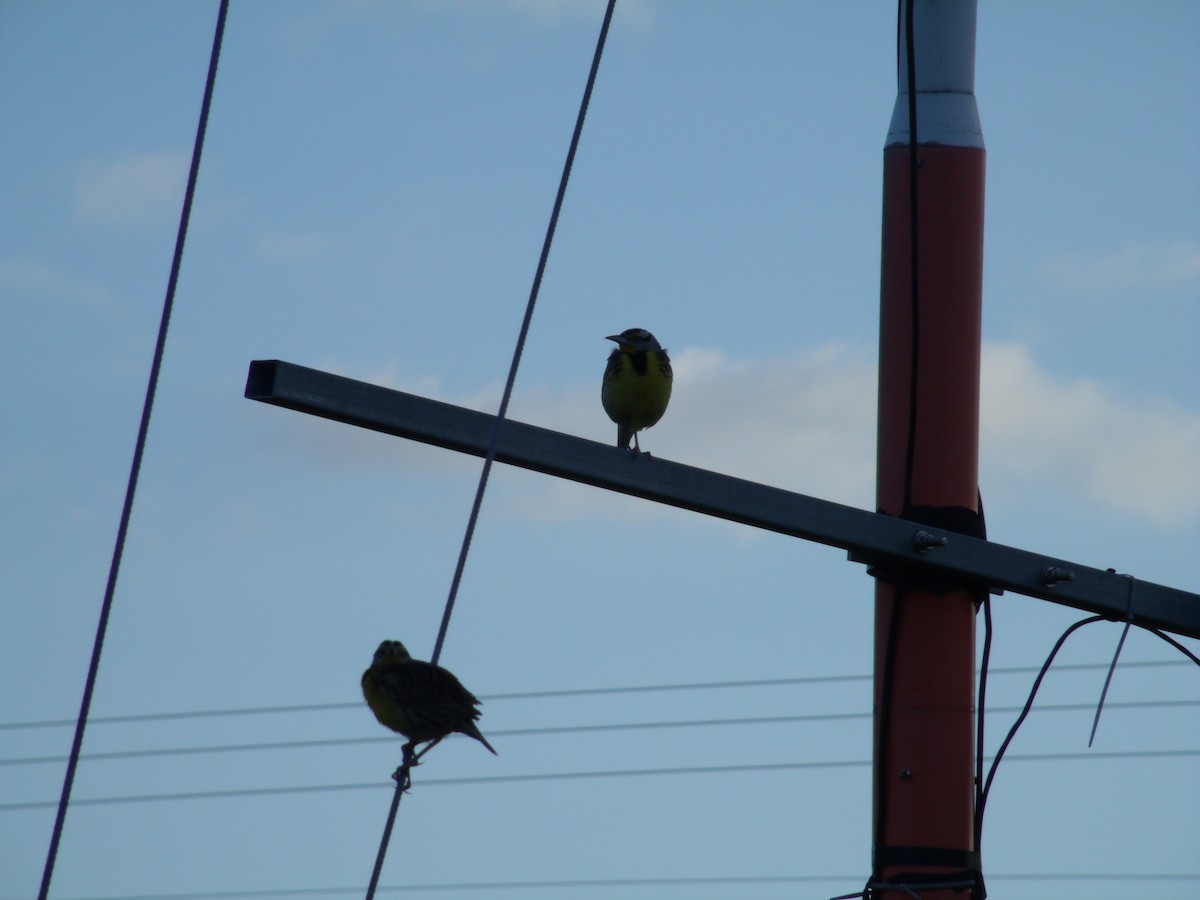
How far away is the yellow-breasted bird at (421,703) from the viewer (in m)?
6.99

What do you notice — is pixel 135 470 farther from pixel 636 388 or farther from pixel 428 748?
pixel 636 388

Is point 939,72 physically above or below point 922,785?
above

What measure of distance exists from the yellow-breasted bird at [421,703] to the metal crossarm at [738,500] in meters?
1.50

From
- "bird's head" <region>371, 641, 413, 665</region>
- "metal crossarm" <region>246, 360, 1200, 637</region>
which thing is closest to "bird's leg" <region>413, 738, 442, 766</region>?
"bird's head" <region>371, 641, 413, 665</region>

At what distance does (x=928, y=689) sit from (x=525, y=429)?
170 centimetres

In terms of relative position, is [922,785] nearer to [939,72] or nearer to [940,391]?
[940,391]

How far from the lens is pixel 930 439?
6145mm

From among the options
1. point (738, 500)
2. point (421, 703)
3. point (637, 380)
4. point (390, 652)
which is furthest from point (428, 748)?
point (637, 380)

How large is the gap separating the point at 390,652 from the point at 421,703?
1360 mm

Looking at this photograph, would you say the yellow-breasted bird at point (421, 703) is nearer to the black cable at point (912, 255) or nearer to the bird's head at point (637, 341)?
the black cable at point (912, 255)

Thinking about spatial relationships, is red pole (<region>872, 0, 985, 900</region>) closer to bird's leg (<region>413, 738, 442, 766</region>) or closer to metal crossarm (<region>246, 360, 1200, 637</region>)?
metal crossarm (<region>246, 360, 1200, 637</region>)

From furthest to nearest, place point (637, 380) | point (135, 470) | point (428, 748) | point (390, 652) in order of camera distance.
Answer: point (637, 380), point (390, 652), point (428, 748), point (135, 470)

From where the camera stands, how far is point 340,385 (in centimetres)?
482

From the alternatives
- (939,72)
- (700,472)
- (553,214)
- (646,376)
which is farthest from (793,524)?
(646,376)
